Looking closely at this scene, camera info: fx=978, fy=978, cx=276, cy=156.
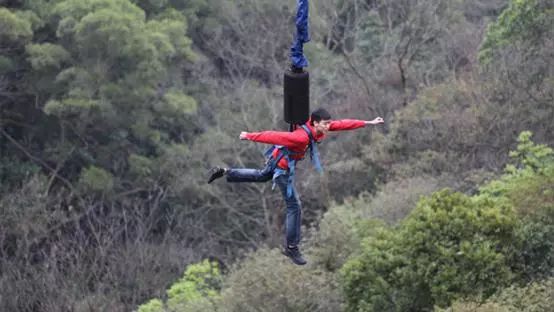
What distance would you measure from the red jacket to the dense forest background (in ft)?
21.6

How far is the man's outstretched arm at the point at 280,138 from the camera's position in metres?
7.70

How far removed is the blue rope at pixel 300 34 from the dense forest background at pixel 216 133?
7103mm

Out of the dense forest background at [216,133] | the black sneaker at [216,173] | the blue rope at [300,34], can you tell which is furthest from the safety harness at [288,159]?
the dense forest background at [216,133]

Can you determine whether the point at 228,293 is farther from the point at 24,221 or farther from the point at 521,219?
the point at 24,221

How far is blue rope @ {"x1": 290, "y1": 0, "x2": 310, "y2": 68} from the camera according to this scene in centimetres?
757

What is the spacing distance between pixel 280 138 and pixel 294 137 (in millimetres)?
137

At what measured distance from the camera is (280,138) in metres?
7.76

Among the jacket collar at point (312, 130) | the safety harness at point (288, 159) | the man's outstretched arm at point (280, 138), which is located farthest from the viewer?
the safety harness at point (288, 159)

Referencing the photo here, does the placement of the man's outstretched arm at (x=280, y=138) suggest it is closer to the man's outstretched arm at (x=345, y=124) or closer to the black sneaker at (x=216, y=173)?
the man's outstretched arm at (x=345, y=124)

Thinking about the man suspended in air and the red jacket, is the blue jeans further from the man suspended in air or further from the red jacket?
the red jacket

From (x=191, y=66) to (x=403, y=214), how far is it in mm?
A: 7836

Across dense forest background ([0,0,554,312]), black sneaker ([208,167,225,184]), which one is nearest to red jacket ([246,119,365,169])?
black sneaker ([208,167,225,184])

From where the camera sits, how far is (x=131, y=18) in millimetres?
20297

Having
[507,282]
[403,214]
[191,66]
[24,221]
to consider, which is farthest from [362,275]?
[191,66]
